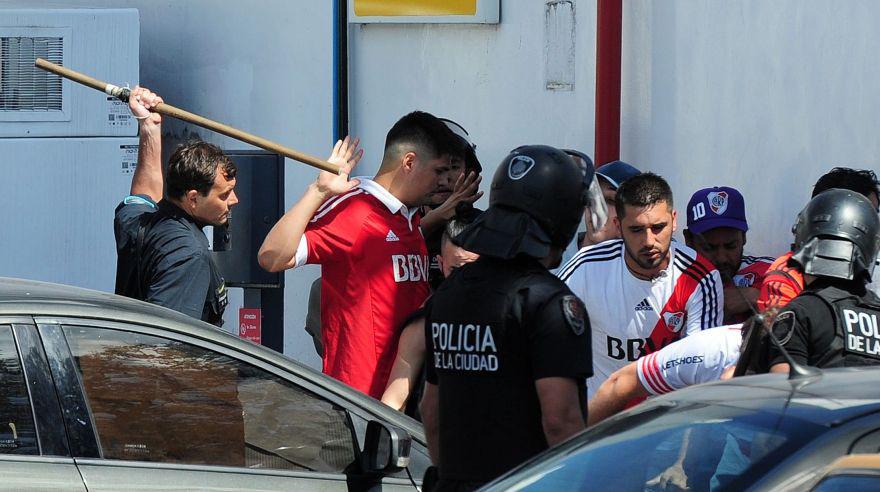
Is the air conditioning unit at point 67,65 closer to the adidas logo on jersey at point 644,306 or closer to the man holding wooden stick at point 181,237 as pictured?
the man holding wooden stick at point 181,237

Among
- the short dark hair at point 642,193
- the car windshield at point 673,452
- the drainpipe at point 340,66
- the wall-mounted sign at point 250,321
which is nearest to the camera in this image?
the car windshield at point 673,452

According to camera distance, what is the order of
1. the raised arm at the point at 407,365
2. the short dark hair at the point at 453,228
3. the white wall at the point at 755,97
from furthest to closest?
1. the white wall at the point at 755,97
2. the short dark hair at the point at 453,228
3. the raised arm at the point at 407,365

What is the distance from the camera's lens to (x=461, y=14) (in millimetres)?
7449

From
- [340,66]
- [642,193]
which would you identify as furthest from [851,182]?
[340,66]

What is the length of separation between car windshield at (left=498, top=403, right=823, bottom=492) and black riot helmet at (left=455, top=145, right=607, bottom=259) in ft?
1.90

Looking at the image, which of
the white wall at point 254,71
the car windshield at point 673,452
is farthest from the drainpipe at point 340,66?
the car windshield at point 673,452

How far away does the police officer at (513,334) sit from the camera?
3145 millimetres

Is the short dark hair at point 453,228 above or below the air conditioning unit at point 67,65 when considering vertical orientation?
below

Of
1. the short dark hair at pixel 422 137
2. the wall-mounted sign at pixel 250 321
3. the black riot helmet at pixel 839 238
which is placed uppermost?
the short dark hair at pixel 422 137

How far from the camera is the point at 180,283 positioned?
4.82 meters

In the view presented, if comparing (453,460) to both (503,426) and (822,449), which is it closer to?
(503,426)

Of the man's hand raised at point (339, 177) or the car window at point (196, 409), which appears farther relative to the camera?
the man's hand raised at point (339, 177)

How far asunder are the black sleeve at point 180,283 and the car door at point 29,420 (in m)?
1.47

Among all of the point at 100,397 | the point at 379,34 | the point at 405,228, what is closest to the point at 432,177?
the point at 405,228
